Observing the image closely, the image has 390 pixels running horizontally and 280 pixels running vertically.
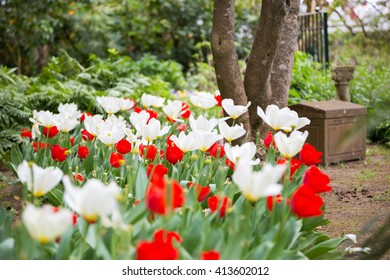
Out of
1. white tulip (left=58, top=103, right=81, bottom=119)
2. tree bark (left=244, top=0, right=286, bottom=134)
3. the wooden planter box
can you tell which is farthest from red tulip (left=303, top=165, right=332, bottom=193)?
the wooden planter box

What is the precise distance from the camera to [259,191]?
5.11 ft

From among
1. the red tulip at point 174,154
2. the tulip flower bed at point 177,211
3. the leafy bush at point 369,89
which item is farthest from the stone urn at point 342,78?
the red tulip at point 174,154

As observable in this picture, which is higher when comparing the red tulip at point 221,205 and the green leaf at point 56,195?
the red tulip at point 221,205

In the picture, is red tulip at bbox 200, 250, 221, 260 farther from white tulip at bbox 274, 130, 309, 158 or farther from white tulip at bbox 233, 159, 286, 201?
white tulip at bbox 274, 130, 309, 158

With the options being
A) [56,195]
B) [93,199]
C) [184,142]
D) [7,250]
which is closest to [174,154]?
[184,142]

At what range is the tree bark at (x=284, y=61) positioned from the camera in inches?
181

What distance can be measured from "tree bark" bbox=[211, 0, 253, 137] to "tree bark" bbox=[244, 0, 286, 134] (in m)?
0.16

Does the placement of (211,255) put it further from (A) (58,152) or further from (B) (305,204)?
(A) (58,152)

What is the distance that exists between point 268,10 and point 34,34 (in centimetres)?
914

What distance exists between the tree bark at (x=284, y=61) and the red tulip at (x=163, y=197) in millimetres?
3027

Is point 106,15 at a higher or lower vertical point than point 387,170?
higher

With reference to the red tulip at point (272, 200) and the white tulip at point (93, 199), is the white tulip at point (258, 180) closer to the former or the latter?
the white tulip at point (93, 199)


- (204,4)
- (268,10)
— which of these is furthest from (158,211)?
(204,4)
